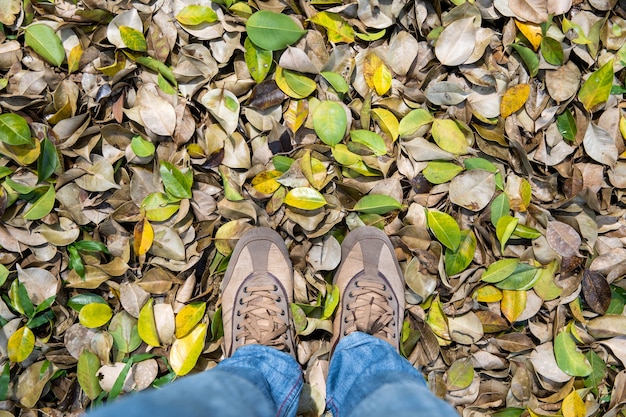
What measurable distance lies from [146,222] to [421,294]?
77 cm

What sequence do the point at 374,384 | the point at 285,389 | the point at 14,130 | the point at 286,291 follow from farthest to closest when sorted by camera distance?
the point at 286,291 < the point at 14,130 < the point at 285,389 < the point at 374,384

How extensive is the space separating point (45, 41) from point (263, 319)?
0.95 m

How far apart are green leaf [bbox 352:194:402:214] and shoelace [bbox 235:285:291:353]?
0.33 m

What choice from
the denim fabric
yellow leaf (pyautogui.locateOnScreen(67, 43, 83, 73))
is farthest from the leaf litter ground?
the denim fabric

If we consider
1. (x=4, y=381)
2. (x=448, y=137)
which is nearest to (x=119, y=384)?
(x=4, y=381)

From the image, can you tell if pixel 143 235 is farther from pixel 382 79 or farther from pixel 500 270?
pixel 500 270

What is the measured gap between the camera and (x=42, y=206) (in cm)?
118

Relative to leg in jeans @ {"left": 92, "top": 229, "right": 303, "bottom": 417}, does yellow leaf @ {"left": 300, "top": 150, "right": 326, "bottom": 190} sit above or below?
above

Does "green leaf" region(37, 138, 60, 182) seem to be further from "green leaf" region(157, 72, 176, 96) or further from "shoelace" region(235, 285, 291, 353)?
"shoelace" region(235, 285, 291, 353)

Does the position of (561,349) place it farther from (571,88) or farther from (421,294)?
(571,88)

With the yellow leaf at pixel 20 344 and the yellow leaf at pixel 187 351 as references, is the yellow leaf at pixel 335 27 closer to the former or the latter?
the yellow leaf at pixel 187 351

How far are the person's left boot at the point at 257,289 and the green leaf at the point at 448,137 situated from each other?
1.68 feet

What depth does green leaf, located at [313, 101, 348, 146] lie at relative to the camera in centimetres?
117

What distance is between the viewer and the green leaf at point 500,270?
119 centimetres
